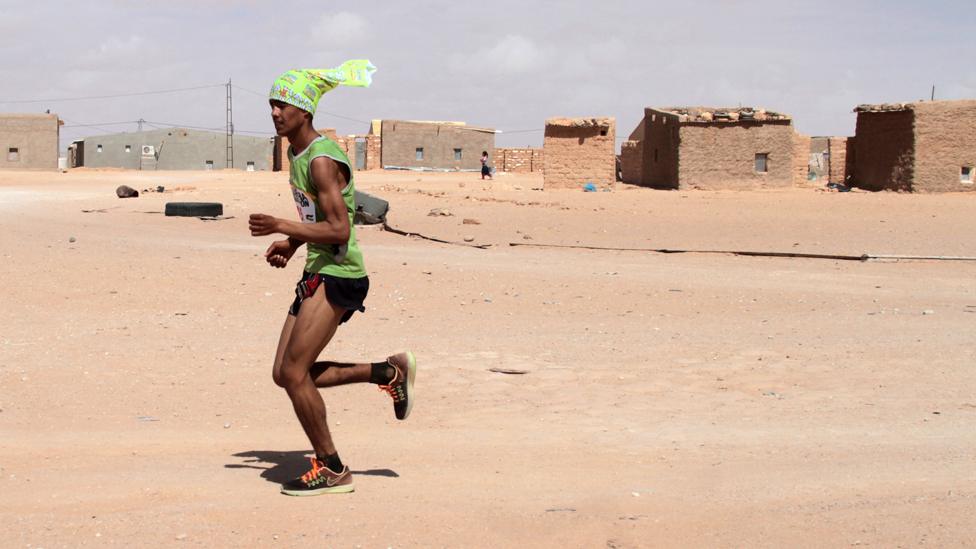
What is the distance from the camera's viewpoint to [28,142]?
158 ft

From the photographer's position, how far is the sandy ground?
4391mm

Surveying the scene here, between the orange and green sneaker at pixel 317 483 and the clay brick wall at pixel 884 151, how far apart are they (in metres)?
25.8

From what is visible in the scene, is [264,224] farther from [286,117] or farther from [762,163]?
[762,163]

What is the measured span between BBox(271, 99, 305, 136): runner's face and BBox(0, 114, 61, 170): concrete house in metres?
46.7

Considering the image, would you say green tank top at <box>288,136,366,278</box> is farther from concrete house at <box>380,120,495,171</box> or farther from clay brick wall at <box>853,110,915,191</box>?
concrete house at <box>380,120,495,171</box>

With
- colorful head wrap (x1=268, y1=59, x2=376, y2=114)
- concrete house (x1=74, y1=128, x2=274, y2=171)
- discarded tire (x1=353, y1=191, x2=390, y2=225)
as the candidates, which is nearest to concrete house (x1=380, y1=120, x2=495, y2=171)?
concrete house (x1=74, y1=128, x2=274, y2=171)

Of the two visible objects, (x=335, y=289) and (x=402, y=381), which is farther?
(x=402, y=381)

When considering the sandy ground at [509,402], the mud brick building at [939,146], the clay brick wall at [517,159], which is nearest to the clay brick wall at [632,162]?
the mud brick building at [939,146]

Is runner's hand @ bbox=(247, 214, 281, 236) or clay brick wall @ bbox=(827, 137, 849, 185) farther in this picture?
clay brick wall @ bbox=(827, 137, 849, 185)

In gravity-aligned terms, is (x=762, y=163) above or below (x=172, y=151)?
below

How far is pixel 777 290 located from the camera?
12.1 metres

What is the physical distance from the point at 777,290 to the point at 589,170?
57.5 ft

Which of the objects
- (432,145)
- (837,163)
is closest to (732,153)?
(837,163)

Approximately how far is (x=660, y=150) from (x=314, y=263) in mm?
28181
